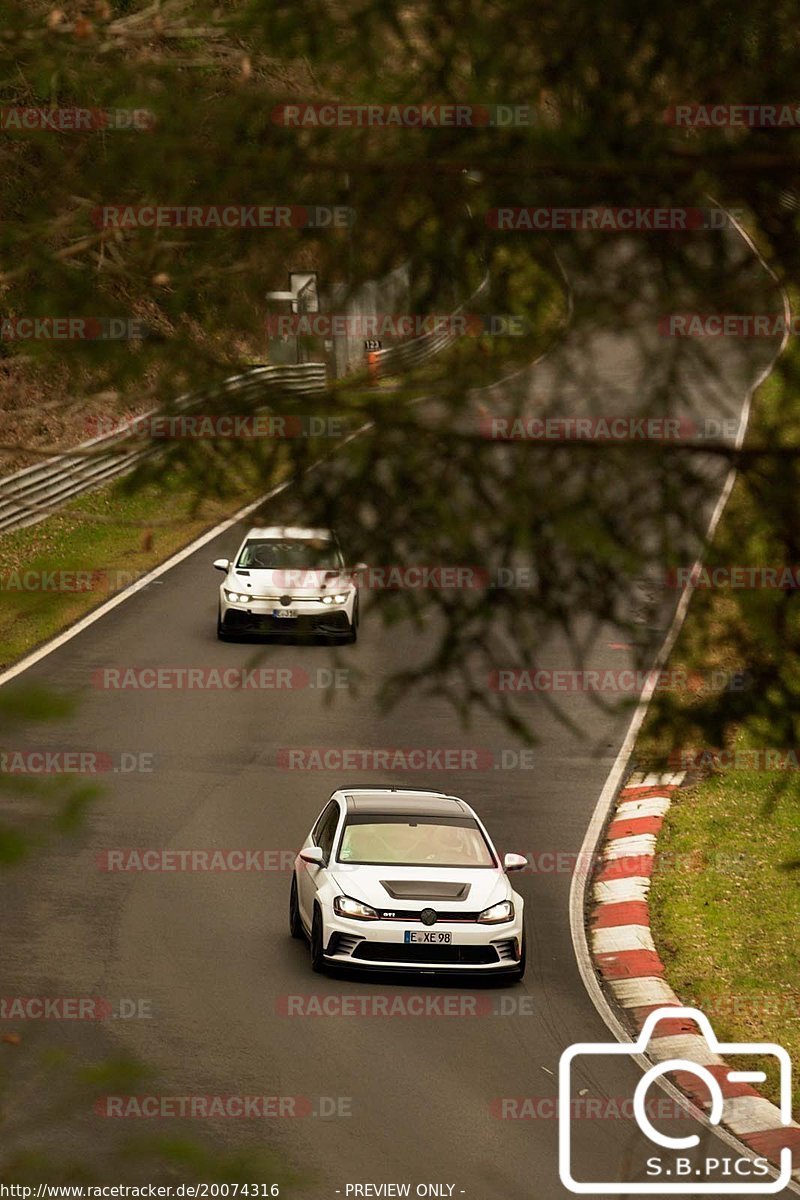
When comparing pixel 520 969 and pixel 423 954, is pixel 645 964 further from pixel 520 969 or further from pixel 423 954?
pixel 423 954

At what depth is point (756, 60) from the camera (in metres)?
6.18

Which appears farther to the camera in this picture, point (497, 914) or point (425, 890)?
point (425, 890)

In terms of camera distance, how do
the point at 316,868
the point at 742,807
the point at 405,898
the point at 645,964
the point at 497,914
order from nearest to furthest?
the point at 497,914
the point at 405,898
the point at 316,868
the point at 645,964
the point at 742,807

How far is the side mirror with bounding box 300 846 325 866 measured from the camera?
14.7m

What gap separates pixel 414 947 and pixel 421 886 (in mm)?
567

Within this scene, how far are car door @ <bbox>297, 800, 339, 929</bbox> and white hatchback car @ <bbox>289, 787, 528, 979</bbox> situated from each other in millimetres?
11

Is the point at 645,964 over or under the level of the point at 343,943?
under

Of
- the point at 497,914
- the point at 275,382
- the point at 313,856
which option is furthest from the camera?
the point at 313,856

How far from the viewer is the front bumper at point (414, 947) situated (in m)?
14.1

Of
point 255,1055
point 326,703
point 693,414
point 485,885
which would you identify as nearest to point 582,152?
point 693,414

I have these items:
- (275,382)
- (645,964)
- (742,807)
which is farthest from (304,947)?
(275,382)

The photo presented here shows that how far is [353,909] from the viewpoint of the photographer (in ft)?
46.8

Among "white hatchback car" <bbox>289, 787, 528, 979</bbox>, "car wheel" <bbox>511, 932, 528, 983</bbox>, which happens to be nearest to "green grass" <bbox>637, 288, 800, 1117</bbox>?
"car wheel" <bbox>511, 932, 528, 983</bbox>

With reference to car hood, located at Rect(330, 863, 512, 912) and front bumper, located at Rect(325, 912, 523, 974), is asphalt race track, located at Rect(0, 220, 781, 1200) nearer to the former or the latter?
front bumper, located at Rect(325, 912, 523, 974)
